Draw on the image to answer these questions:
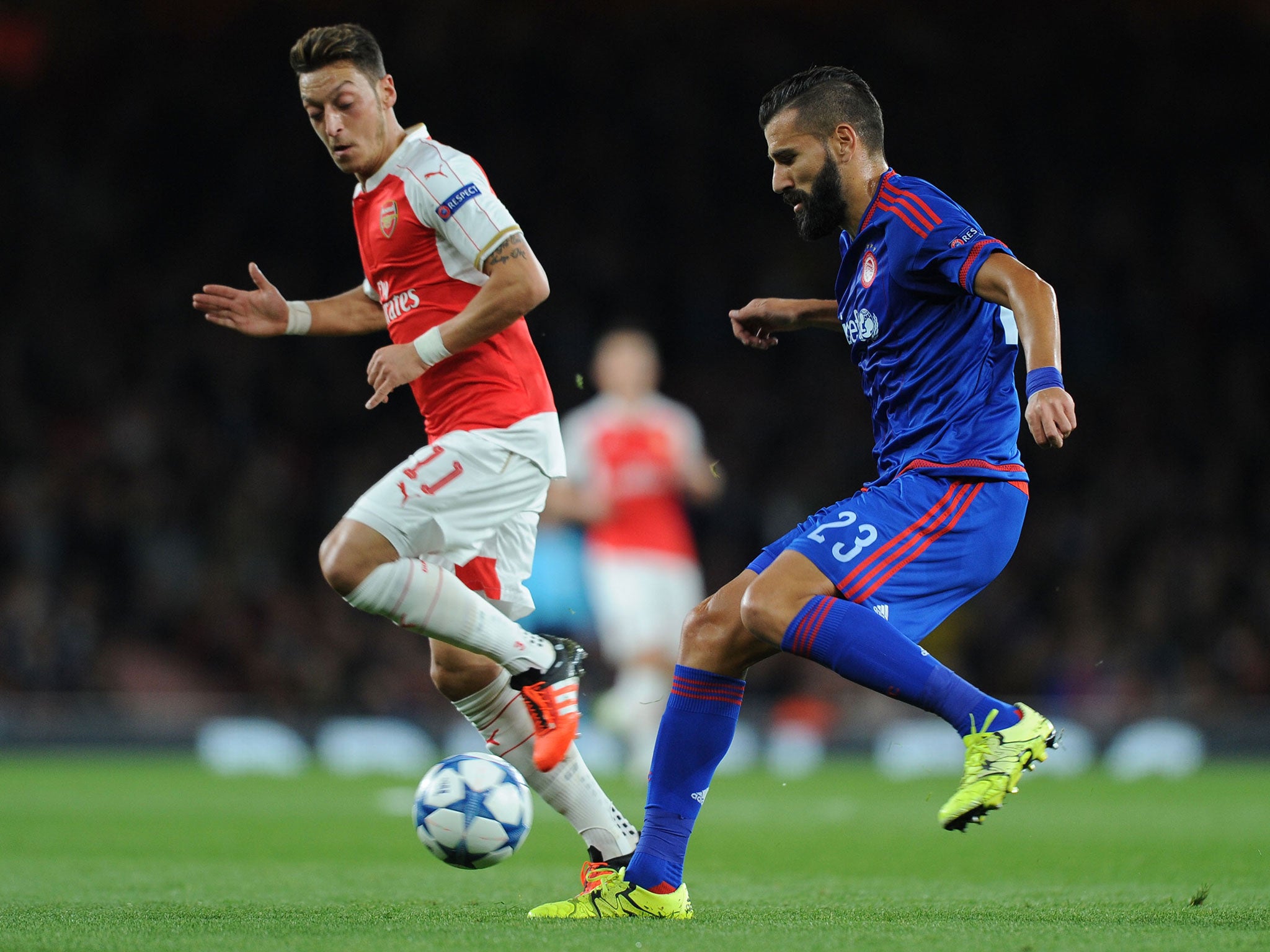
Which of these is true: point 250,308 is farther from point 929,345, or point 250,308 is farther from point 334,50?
point 929,345

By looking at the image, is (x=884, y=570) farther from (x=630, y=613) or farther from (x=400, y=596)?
(x=630, y=613)

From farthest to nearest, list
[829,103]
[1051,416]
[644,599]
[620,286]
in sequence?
[620,286] → [644,599] → [829,103] → [1051,416]

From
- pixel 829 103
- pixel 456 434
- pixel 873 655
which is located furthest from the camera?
pixel 456 434

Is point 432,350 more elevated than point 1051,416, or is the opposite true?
point 432,350

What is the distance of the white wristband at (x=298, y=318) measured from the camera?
15.2 ft

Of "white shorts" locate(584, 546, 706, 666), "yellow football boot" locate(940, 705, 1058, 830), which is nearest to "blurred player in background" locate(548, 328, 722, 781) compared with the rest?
"white shorts" locate(584, 546, 706, 666)

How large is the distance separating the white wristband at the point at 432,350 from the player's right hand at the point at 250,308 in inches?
27.0

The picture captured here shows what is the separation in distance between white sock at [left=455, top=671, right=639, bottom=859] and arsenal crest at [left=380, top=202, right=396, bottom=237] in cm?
132

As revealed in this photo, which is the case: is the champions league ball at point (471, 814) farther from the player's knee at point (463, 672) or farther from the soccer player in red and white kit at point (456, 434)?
the player's knee at point (463, 672)

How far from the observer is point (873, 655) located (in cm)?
346

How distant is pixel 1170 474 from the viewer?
14438mm

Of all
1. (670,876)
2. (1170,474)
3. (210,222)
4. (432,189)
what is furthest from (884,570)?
(210,222)

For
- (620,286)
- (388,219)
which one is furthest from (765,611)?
(620,286)

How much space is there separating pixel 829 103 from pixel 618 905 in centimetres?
210
